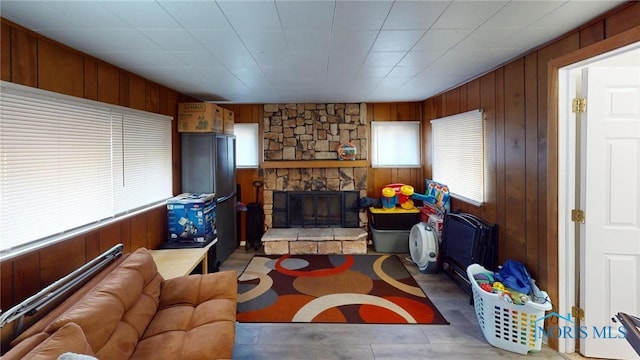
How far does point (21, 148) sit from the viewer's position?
6.13 ft

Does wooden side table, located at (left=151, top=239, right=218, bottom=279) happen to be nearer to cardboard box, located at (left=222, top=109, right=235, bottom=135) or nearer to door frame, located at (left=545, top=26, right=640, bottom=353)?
cardboard box, located at (left=222, top=109, right=235, bottom=135)

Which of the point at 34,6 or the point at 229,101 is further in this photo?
the point at 229,101

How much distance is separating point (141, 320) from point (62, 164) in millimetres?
1263

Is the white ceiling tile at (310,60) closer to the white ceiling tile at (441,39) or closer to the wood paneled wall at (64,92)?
the white ceiling tile at (441,39)

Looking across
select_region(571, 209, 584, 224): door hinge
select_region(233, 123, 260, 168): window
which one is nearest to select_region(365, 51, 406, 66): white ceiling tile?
select_region(571, 209, 584, 224): door hinge

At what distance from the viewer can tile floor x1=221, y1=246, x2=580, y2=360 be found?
2305mm

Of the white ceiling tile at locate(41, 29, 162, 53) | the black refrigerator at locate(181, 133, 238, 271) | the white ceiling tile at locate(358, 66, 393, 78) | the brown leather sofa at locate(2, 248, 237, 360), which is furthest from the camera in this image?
the black refrigerator at locate(181, 133, 238, 271)

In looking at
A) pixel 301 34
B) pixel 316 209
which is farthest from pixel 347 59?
pixel 316 209

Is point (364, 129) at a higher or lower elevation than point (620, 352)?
higher

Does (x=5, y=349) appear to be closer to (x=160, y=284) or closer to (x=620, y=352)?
(x=160, y=284)

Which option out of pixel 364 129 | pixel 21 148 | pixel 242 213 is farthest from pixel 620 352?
pixel 242 213

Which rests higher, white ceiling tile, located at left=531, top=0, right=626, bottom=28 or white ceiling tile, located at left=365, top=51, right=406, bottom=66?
white ceiling tile, located at left=365, top=51, right=406, bottom=66

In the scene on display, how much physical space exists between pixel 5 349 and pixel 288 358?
1.63 m

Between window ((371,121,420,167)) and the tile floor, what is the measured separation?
2.79 m
